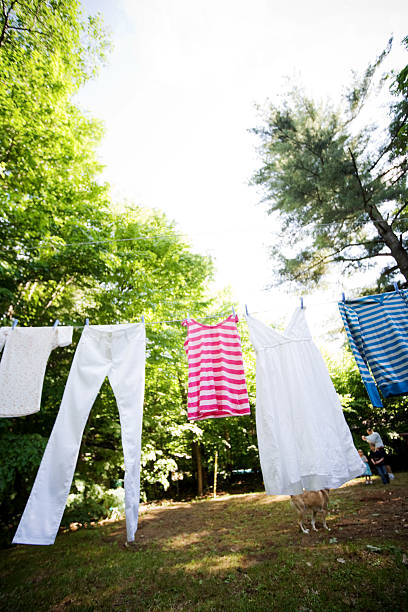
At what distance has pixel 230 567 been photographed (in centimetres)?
394

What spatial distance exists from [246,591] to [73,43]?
10311 millimetres

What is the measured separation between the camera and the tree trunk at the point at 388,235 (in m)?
6.15

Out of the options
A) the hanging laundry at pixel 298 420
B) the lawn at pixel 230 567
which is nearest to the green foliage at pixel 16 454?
the lawn at pixel 230 567

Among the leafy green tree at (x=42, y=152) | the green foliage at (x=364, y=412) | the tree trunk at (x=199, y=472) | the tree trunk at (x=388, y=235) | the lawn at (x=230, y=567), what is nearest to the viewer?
the lawn at (x=230, y=567)

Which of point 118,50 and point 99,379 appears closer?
point 99,379

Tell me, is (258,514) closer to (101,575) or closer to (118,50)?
(101,575)

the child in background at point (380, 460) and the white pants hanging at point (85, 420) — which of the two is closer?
the white pants hanging at point (85, 420)

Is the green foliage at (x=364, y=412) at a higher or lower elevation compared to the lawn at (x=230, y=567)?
higher

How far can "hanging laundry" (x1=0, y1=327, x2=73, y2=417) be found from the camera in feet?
11.1

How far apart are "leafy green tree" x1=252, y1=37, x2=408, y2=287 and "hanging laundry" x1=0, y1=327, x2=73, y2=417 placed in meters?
5.40

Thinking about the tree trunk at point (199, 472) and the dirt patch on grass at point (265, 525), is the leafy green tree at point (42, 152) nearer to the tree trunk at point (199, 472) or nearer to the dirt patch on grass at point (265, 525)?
the dirt patch on grass at point (265, 525)

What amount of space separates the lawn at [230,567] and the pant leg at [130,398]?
1.42 metres

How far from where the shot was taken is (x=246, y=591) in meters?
3.26

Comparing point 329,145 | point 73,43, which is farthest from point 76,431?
point 73,43
